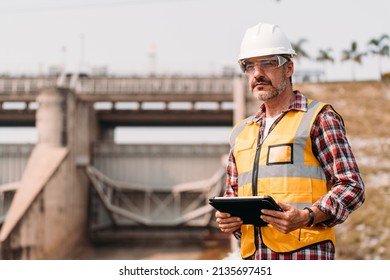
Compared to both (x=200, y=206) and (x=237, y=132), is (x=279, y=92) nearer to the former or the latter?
(x=237, y=132)

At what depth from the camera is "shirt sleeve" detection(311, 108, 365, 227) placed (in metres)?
2.82

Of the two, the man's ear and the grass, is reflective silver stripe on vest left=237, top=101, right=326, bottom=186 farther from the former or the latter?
the grass

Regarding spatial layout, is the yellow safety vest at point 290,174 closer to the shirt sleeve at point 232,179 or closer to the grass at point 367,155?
the shirt sleeve at point 232,179

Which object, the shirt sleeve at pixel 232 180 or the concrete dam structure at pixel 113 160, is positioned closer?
the shirt sleeve at pixel 232 180

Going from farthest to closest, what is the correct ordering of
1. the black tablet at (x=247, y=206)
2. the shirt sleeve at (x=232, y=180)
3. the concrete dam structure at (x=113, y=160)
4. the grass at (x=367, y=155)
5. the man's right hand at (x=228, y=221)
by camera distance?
the concrete dam structure at (x=113, y=160) < the grass at (x=367, y=155) < the shirt sleeve at (x=232, y=180) < the man's right hand at (x=228, y=221) < the black tablet at (x=247, y=206)

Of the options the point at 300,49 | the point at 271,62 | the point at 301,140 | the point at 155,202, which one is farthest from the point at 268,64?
the point at 300,49

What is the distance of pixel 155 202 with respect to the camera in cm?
2970

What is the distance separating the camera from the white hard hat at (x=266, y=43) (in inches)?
122

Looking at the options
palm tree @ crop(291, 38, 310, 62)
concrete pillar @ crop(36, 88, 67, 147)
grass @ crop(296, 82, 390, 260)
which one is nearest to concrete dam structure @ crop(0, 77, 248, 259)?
concrete pillar @ crop(36, 88, 67, 147)

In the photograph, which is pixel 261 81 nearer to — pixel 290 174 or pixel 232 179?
pixel 290 174

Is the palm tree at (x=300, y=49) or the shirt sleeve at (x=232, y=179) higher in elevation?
the palm tree at (x=300, y=49)

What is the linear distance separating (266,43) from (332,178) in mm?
851

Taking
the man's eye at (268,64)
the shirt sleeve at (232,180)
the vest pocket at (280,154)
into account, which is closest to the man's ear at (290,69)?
the man's eye at (268,64)

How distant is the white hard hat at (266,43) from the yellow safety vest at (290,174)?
0.37 metres
